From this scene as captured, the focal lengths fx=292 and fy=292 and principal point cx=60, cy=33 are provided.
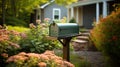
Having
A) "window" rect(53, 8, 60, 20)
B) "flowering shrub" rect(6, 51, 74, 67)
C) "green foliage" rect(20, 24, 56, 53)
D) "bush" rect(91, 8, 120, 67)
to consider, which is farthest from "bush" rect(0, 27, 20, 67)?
"window" rect(53, 8, 60, 20)

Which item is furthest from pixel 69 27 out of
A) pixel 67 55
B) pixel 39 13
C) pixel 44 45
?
pixel 39 13

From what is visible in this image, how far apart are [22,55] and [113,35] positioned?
461 centimetres

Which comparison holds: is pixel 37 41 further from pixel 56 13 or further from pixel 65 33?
pixel 56 13

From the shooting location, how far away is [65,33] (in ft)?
24.1

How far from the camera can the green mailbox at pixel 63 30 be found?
23.7 feet

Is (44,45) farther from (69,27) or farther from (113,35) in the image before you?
(113,35)

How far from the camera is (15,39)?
27.4ft

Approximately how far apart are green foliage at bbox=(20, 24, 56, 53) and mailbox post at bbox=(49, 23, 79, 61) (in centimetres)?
110

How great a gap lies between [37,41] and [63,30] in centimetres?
168

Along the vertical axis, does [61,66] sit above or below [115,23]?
below

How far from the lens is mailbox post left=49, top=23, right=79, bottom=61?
7246mm

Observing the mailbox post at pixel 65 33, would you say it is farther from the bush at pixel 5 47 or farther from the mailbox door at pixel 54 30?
the bush at pixel 5 47

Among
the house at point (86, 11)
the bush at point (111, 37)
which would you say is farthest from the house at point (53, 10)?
the bush at point (111, 37)

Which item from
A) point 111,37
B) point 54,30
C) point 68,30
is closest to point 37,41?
point 54,30
